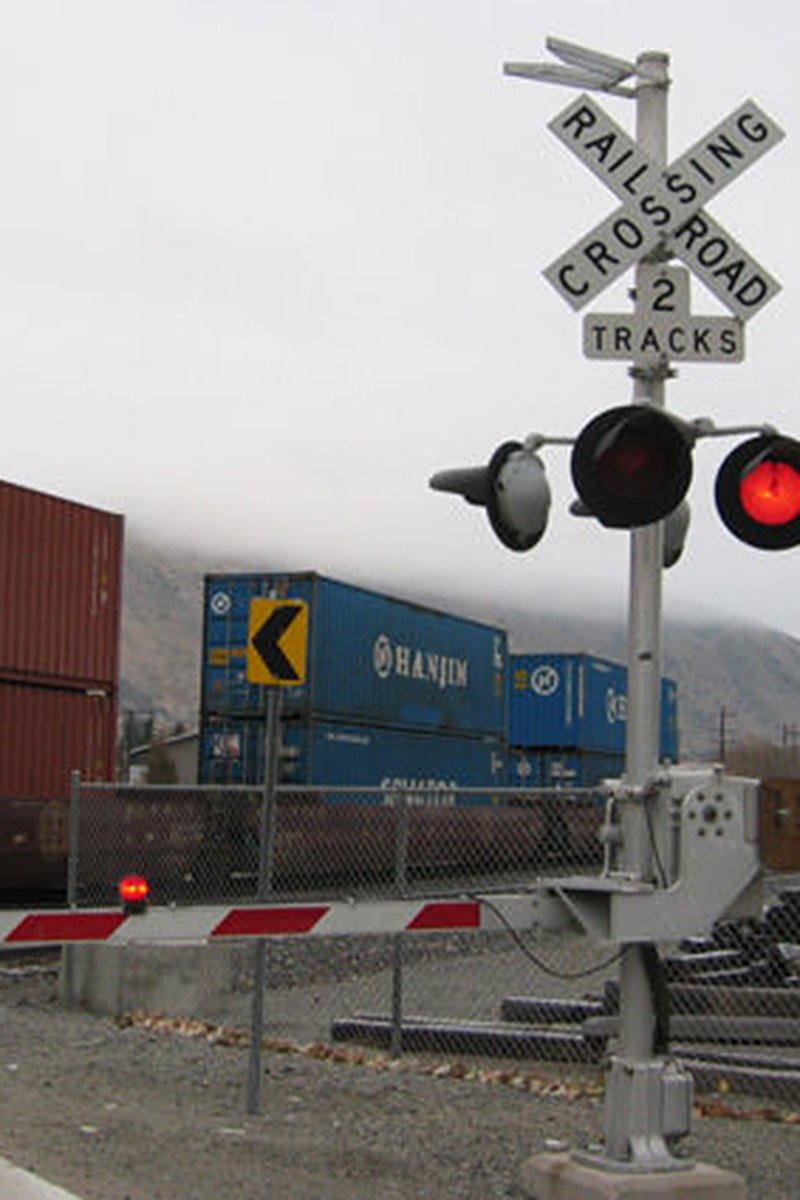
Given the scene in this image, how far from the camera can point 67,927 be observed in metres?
7.35

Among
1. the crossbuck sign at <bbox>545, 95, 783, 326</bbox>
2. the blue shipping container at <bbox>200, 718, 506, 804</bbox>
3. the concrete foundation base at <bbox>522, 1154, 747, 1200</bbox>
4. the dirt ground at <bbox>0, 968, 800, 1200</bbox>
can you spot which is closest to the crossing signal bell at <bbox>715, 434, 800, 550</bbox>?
the crossbuck sign at <bbox>545, 95, 783, 326</bbox>

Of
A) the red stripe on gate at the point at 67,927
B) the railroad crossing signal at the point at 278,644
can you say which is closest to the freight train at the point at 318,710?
the railroad crossing signal at the point at 278,644

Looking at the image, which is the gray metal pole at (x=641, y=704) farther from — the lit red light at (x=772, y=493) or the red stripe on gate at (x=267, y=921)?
the red stripe on gate at (x=267, y=921)

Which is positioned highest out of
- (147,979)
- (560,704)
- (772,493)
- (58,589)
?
(58,589)

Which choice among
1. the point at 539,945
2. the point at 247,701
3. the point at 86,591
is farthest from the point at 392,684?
the point at 539,945

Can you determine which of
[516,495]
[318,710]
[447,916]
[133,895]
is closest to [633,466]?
[516,495]

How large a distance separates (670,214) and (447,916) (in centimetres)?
319

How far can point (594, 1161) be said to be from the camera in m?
6.01

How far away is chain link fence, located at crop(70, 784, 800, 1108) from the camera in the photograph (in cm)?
1007

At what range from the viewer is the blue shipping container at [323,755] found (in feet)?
79.8

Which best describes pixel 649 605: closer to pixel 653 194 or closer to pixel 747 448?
pixel 747 448

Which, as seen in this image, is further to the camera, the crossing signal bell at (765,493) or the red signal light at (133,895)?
the red signal light at (133,895)

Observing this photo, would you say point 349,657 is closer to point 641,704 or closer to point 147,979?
point 147,979

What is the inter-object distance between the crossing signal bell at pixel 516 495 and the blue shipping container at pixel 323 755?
16.3 meters
